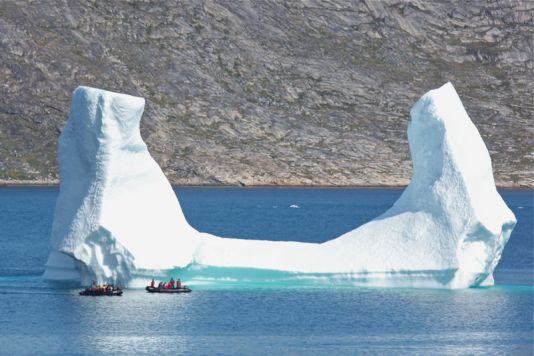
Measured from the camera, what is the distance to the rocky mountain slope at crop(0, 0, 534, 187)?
162 meters

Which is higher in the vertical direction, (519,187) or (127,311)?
(519,187)

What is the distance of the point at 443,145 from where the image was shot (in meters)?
55.6

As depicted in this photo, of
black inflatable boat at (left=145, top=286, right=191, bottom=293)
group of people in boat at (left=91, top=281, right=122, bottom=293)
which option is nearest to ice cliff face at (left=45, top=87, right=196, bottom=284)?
group of people in boat at (left=91, top=281, right=122, bottom=293)

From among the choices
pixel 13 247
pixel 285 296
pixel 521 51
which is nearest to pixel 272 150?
pixel 521 51

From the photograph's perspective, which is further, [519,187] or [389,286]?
[519,187]

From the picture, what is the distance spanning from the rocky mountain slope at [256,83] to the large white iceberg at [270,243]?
103m

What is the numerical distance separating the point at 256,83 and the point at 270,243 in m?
119

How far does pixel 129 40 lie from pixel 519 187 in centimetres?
5052

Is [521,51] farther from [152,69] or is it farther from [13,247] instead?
[13,247]

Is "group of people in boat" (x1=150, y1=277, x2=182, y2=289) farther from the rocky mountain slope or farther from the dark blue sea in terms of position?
the rocky mountain slope

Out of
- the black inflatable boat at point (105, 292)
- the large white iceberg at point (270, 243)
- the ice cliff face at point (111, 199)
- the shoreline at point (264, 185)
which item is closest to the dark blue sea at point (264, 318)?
the black inflatable boat at point (105, 292)

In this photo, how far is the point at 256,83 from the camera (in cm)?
17425

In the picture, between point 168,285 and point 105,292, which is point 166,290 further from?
point 105,292

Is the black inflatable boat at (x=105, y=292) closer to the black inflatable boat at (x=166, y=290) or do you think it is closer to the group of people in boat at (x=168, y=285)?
the black inflatable boat at (x=166, y=290)
